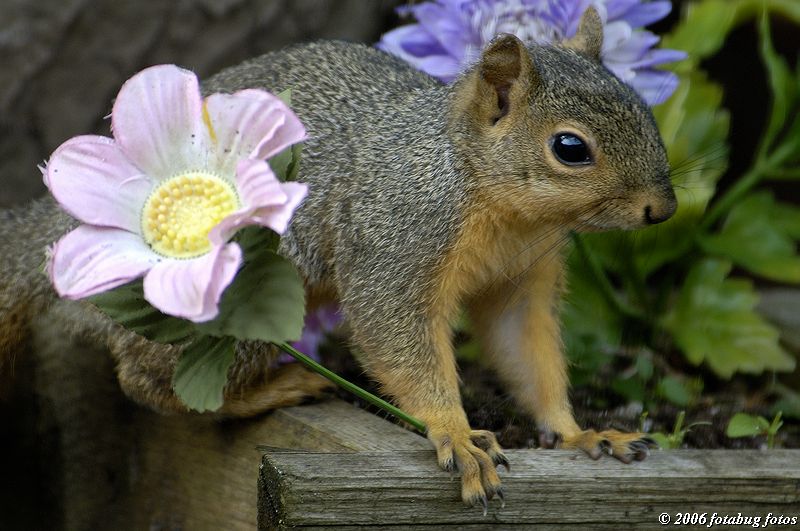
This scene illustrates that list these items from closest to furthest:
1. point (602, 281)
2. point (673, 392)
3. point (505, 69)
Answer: point (505, 69), point (673, 392), point (602, 281)

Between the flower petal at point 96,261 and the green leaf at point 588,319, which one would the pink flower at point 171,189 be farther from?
the green leaf at point 588,319

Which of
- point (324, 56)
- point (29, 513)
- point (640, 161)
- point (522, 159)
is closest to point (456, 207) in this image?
point (522, 159)

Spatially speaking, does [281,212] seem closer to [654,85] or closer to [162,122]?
[162,122]

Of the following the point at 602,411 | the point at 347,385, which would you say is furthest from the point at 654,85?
the point at 347,385

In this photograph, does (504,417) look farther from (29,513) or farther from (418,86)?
(29,513)

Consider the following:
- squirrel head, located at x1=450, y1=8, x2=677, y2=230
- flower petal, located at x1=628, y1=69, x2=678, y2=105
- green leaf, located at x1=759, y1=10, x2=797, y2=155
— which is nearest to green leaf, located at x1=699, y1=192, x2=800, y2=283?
green leaf, located at x1=759, y1=10, x2=797, y2=155
